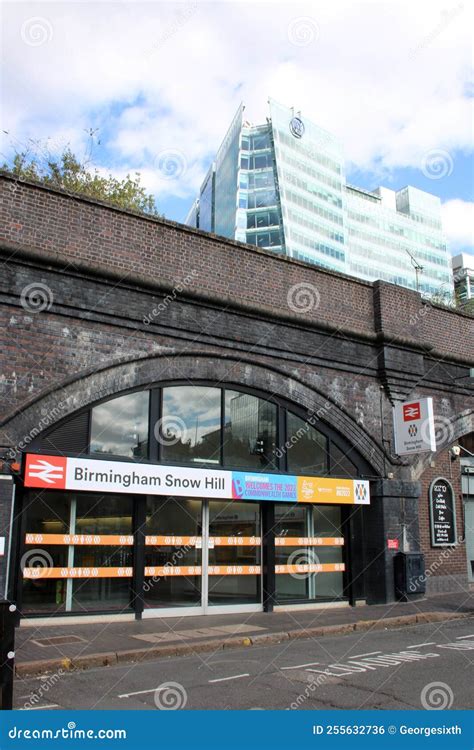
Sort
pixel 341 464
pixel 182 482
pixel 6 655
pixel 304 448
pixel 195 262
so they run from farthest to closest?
pixel 341 464 → pixel 304 448 → pixel 195 262 → pixel 182 482 → pixel 6 655

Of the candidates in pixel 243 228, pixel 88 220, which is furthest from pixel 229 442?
pixel 243 228

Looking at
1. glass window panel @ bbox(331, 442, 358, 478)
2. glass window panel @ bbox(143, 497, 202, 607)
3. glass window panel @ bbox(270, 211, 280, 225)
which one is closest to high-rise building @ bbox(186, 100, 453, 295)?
glass window panel @ bbox(270, 211, 280, 225)

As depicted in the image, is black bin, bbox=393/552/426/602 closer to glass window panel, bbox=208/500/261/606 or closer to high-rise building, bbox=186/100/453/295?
glass window panel, bbox=208/500/261/606

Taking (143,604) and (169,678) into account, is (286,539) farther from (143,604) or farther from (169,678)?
(169,678)

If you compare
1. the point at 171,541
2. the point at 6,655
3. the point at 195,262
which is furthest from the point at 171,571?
the point at 6,655

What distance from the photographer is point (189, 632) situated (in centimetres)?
1106

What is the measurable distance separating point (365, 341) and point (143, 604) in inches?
321

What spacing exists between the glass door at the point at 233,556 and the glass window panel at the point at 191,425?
1079 millimetres

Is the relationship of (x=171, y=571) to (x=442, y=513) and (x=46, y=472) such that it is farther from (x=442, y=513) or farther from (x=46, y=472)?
(x=442, y=513)

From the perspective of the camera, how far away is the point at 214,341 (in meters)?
13.9

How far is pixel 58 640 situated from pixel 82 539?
6.90ft

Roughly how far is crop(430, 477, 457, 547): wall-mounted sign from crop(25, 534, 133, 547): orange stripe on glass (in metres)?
8.43

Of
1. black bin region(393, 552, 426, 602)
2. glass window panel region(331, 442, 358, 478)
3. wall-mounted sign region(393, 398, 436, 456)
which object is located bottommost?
black bin region(393, 552, 426, 602)

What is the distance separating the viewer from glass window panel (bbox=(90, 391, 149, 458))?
12289 mm
